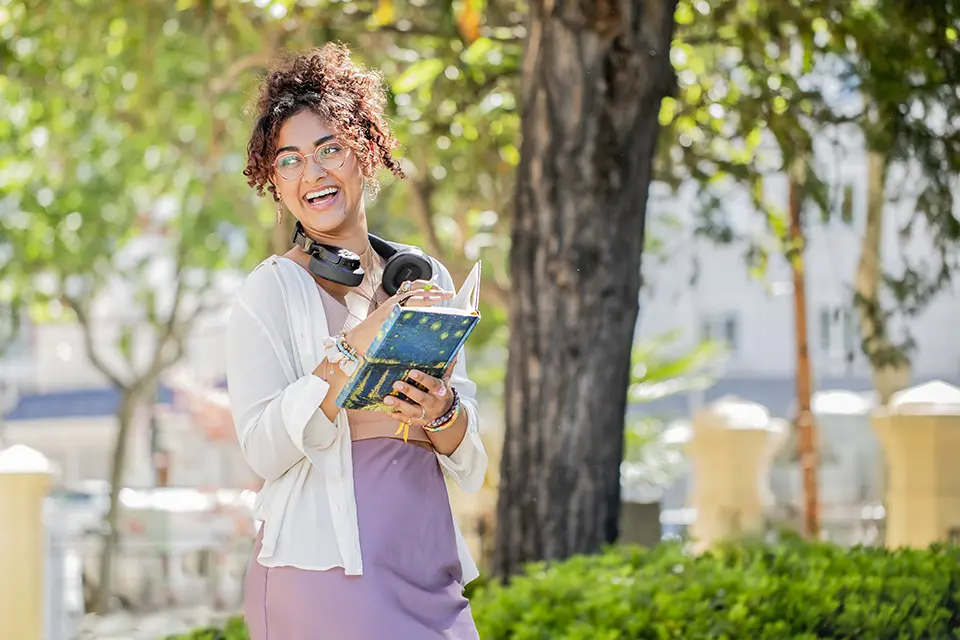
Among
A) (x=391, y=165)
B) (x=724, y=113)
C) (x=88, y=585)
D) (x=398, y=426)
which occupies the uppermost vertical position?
(x=724, y=113)

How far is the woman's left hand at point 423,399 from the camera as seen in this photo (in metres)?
2.88

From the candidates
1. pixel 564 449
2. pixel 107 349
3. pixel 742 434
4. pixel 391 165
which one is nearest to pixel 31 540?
pixel 564 449

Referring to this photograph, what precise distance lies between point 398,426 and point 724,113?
292 inches

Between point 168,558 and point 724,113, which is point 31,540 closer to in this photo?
point 724,113

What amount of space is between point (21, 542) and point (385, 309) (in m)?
7.83

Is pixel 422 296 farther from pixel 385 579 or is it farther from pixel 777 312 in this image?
pixel 777 312

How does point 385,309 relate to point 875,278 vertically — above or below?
below

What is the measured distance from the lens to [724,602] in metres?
5.23

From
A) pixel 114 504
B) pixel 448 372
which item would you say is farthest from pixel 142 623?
pixel 448 372

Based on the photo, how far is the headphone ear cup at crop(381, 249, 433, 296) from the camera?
3.13 meters

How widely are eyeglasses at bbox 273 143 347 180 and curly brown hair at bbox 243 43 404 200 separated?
0.10 feet

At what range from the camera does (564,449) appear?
6934 mm

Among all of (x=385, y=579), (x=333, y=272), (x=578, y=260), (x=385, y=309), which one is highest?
(x=578, y=260)

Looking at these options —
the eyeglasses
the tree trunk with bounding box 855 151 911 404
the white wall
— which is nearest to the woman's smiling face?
the eyeglasses
